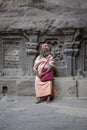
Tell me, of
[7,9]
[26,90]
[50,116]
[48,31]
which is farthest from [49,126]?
[7,9]

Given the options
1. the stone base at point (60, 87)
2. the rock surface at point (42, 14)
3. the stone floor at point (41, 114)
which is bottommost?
the stone floor at point (41, 114)

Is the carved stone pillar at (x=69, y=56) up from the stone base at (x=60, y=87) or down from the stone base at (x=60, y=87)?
up

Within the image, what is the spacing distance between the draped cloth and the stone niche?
47 centimetres

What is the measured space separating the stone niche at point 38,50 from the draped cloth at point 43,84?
1.56ft

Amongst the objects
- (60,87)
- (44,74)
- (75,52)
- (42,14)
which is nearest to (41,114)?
(44,74)

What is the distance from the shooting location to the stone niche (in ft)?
28.1

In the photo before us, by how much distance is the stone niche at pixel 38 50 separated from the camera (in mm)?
8565

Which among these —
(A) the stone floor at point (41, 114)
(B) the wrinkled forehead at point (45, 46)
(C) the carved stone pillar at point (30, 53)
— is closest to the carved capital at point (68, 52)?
(B) the wrinkled forehead at point (45, 46)

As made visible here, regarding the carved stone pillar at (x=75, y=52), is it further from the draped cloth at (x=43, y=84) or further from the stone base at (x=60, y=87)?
the draped cloth at (x=43, y=84)

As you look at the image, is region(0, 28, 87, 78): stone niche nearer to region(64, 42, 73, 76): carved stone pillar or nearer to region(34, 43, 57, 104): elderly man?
region(64, 42, 73, 76): carved stone pillar

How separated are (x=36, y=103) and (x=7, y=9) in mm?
2592

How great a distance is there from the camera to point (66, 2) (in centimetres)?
863

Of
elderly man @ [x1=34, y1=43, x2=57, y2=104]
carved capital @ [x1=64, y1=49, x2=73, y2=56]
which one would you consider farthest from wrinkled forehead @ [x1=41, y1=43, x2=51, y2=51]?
carved capital @ [x1=64, y1=49, x2=73, y2=56]

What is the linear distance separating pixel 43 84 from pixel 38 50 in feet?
3.53
